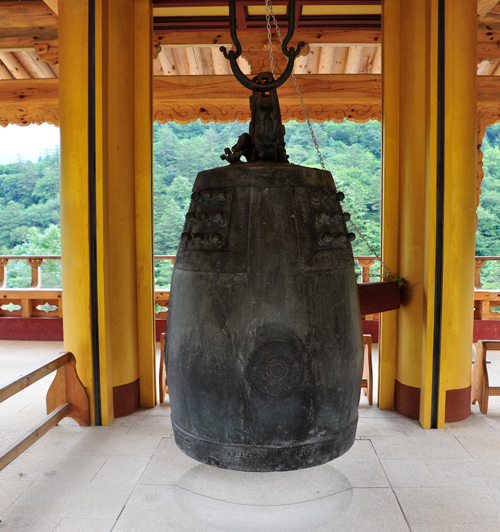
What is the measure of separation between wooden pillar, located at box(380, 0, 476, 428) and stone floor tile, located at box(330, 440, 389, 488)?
56cm

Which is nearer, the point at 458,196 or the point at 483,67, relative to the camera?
the point at 458,196

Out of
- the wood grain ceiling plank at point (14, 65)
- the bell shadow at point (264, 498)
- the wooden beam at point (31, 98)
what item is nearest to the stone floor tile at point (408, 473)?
the bell shadow at point (264, 498)

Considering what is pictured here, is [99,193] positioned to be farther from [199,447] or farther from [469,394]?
[469,394]

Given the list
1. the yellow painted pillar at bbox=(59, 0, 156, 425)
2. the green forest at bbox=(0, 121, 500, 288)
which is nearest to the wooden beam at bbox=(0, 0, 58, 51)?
the yellow painted pillar at bbox=(59, 0, 156, 425)

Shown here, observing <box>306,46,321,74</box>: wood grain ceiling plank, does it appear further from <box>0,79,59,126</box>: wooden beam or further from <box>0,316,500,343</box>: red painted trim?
<box>0,316,500,343</box>: red painted trim

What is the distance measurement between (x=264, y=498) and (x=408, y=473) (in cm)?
77

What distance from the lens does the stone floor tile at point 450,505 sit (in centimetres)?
213

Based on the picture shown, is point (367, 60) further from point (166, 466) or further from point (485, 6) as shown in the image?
point (166, 466)

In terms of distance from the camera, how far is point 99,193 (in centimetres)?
309

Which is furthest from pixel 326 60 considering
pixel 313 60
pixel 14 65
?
pixel 14 65

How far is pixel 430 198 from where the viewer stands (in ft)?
10.1

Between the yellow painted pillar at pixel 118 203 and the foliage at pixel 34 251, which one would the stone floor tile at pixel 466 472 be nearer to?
the yellow painted pillar at pixel 118 203

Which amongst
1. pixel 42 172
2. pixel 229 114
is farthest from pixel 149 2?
pixel 42 172

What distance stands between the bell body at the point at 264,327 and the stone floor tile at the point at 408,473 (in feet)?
3.78
